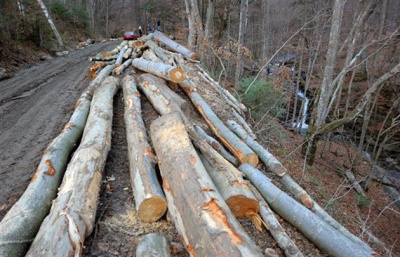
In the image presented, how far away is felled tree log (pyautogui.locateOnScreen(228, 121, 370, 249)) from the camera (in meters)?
4.61

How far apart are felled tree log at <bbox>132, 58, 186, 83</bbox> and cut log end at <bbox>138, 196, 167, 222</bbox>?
4206 mm

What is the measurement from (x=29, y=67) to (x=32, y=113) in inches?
268

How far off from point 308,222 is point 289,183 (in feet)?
4.03

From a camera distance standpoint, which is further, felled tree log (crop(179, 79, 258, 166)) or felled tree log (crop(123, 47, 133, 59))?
felled tree log (crop(123, 47, 133, 59))

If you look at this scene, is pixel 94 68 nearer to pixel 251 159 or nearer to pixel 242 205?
pixel 251 159

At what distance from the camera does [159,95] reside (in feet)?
21.0

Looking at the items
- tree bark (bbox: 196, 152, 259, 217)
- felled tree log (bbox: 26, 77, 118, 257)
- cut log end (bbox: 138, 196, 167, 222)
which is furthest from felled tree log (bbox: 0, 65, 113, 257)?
tree bark (bbox: 196, 152, 259, 217)

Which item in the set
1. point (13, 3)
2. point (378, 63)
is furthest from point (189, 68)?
point (378, 63)

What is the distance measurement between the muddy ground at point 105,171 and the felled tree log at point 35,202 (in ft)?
1.95

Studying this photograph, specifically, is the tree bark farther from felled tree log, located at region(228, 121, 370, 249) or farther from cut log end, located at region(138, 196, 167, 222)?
felled tree log, located at region(228, 121, 370, 249)

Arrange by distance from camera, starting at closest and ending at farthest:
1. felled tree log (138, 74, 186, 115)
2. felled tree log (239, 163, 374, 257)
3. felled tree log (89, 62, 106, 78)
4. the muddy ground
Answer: the muddy ground, felled tree log (239, 163, 374, 257), felled tree log (138, 74, 186, 115), felled tree log (89, 62, 106, 78)

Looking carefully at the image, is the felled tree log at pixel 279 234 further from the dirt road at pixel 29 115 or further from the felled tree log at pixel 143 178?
the dirt road at pixel 29 115

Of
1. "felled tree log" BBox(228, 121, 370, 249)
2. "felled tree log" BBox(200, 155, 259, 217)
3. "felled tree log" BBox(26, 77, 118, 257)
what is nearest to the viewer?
"felled tree log" BBox(26, 77, 118, 257)

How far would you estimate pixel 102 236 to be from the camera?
3.32 metres
